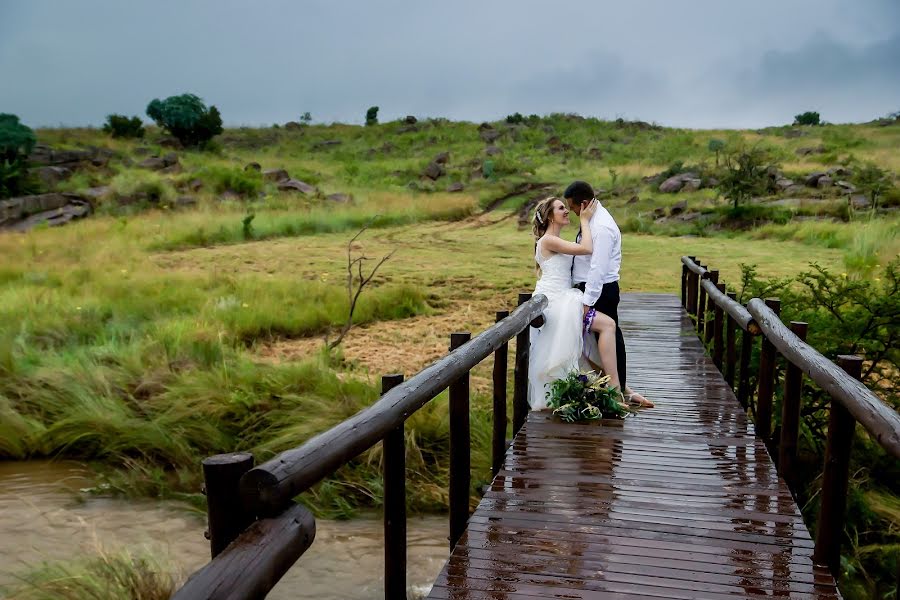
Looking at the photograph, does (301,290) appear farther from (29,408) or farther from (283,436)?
(283,436)

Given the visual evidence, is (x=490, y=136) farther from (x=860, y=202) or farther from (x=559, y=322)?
(x=559, y=322)

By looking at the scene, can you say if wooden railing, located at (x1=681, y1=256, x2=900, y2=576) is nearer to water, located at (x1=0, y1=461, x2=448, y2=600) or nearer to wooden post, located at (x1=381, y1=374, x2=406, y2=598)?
wooden post, located at (x1=381, y1=374, x2=406, y2=598)

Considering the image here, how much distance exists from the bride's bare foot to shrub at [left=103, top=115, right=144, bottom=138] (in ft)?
142

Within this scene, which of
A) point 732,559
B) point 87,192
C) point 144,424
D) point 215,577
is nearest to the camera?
point 215,577

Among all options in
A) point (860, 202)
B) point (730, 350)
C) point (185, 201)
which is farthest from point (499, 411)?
point (185, 201)

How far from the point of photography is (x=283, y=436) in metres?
6.47

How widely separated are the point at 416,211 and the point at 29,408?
63.9 feet

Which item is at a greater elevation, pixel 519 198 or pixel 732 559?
pixel 519 198

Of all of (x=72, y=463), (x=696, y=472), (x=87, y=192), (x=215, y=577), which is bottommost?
(x=72, y=463)

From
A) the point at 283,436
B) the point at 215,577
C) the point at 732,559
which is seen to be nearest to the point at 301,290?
the point at 283,436

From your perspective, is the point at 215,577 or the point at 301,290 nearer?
the point at 215,577

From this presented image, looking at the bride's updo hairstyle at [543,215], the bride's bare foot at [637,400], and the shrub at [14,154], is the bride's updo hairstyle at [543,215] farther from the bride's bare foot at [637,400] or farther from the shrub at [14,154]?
the shrub at [14,154]

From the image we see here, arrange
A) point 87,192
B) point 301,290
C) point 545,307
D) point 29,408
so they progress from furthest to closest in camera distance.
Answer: point 87,192 < point 301,290 < point 29,408 < point 545,307

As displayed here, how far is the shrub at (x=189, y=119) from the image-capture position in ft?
155
